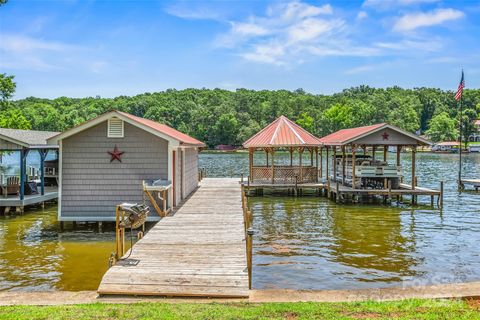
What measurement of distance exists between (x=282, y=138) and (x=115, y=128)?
542 inches

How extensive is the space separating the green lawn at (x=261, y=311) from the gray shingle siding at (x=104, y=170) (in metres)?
8.86

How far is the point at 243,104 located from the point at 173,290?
117m

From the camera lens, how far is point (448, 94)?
154 metres

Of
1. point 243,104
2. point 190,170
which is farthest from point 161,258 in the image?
point 243,104

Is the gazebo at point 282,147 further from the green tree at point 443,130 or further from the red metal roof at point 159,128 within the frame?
the green tree at point 443,130

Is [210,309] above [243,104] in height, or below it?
below

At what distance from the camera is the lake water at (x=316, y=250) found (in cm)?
1159

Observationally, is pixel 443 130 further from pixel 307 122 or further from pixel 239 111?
pixel 239 111

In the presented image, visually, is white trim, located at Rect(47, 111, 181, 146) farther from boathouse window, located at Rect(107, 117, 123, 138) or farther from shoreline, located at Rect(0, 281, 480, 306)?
shoreline, located at Rect(0, 281, 480, 306)

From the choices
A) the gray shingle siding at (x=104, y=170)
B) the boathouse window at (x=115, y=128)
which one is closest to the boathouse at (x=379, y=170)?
the gray shingle siding at (x=104, y=170)

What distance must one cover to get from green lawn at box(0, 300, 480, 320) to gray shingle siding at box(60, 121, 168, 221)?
886 centimetres

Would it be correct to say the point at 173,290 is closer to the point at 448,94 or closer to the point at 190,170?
the point at 190,170

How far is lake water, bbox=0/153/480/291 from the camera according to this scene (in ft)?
38.0

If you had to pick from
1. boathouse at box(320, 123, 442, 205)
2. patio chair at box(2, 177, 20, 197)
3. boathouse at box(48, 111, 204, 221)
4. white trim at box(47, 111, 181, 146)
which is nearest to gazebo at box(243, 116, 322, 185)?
boathouse at box(320, 123, 442, 205)
